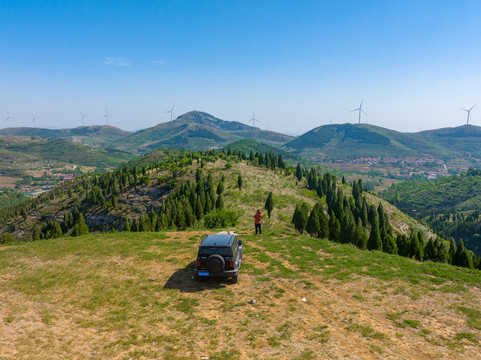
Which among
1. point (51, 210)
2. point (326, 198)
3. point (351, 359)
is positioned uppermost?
point (351, 359)

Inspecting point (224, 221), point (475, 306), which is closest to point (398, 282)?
point (475, 306)

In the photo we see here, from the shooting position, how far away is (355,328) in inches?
597

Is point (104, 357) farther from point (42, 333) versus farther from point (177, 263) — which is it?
point (177, 263)

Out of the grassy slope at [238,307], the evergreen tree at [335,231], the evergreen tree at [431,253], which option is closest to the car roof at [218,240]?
the grassy slope at [238,307]

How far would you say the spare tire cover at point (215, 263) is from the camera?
2012 centimetres

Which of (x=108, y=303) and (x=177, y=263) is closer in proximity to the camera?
(x=108, y=303)

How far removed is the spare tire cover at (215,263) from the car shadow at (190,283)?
1.58 meters

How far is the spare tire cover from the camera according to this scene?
20.1 m

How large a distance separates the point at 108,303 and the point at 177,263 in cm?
766

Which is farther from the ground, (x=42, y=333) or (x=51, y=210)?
(x=42, y=333)

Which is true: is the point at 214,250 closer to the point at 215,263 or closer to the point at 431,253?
the point at 215,263

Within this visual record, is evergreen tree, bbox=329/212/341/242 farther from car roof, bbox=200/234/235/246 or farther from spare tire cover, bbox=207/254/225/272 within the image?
spare tire cover, bbox=207/254/225/272

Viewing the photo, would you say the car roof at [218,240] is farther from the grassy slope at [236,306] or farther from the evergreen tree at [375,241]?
the evergreen tree at [375,241]

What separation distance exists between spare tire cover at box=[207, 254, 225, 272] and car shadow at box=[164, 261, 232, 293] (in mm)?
1577
